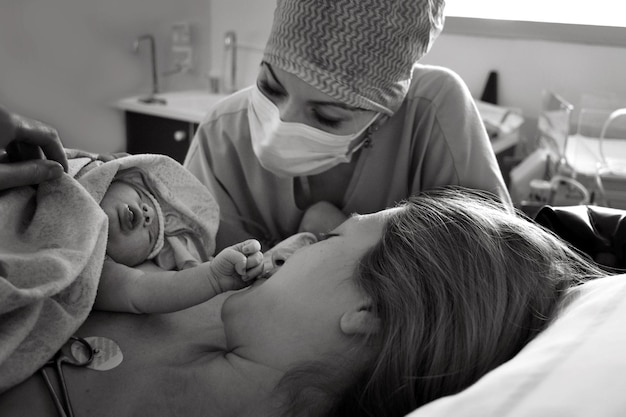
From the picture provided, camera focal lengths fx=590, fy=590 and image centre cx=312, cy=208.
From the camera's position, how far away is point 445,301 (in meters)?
0.87

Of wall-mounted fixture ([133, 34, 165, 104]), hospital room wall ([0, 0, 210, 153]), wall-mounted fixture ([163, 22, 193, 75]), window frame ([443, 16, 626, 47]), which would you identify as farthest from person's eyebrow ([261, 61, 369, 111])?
wall-mounted fixture ([163, 22, 193, 75])

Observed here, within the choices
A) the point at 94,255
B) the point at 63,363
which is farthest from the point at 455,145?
the point at 63,363

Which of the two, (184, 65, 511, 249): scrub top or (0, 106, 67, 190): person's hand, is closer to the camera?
(0, 106, 67, 190): person's hand

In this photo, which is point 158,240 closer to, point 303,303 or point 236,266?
point 236,266

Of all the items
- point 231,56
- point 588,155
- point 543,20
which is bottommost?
point 588,155

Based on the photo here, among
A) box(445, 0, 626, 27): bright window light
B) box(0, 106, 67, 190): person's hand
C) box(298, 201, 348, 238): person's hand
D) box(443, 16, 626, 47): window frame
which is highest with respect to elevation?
box(445, 0, 626, 27): bright window light

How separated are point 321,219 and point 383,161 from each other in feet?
0.87

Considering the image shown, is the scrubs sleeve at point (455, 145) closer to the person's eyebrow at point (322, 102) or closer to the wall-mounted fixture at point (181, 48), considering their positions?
the person's eyebrow at point (322, 102)

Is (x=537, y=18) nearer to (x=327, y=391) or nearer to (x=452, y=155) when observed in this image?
(x=452, y=155)

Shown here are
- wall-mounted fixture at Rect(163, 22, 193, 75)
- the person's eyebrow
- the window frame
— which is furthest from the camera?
wall-mounted fixture at Rect(163, 22, 193, 75)

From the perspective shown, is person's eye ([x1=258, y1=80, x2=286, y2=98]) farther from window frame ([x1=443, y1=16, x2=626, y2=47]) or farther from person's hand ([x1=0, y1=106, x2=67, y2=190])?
window frame ([x1=443, y1=16, x2=626, y2=47])

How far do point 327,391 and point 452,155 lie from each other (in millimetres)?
801

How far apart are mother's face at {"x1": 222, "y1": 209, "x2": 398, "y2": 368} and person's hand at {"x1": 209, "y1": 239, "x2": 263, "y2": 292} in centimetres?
3

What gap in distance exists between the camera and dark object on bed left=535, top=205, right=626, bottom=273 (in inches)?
46.8
